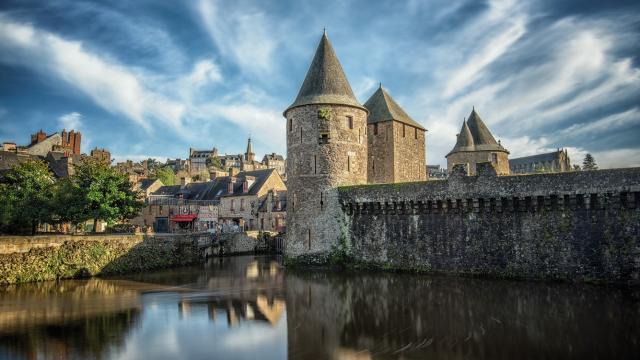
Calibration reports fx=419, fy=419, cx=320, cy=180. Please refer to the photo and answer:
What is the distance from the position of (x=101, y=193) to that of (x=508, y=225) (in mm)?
21998

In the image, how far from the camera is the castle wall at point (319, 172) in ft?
77.5

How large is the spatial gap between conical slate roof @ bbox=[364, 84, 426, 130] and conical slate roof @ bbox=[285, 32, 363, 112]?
4.24 m

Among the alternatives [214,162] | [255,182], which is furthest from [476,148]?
[214,162]

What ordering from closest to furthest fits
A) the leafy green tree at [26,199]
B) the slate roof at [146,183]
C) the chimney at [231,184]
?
1. the leafy green tree at [26,199]
2. the chimney at [231,184]
3. the slate roof at [146,183]

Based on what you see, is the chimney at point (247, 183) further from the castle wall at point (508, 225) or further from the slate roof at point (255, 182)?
the castle wall at point (508, 225)

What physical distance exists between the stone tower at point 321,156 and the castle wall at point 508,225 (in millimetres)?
1388

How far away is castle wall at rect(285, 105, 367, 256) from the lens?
2361 centimetres

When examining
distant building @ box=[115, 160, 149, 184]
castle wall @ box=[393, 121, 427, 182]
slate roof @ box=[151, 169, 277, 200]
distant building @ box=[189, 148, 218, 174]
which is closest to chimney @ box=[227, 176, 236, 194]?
slate roof @ box=[151, 169, 277, 200]

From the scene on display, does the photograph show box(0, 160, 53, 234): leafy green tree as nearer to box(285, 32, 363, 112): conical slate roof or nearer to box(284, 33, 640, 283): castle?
box(284, 33, 640, 283): castle

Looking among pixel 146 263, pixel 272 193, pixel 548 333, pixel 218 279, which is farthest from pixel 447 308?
pixel 272 193

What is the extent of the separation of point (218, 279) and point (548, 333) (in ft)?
50.4

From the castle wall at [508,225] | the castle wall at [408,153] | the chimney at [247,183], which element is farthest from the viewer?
the chimney at [247,183]

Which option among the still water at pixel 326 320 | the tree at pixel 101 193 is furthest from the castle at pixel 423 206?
the tree at pixel 101 193

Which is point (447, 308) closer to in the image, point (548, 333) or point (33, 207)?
point (548, 333)
